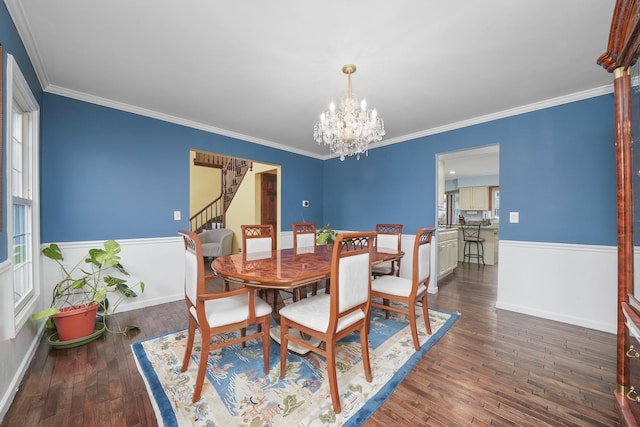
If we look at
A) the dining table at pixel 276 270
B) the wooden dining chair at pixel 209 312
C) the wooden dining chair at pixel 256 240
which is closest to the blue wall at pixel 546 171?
the dining table at pixel 276 270

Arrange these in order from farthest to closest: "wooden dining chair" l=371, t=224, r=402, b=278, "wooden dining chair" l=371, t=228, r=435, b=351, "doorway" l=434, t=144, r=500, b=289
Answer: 1. "doorway" l=434, t=144, r=500, b=289
2. "wooden dining chair" l=371, t=224, r=402, b=278
3. "wooden dining chair" l=371, t=228, r=435, b=351

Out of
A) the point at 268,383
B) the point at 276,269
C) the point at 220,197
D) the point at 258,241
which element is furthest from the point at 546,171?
the point at 220,197

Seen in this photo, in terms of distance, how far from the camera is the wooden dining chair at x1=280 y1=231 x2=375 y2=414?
4.78 feet

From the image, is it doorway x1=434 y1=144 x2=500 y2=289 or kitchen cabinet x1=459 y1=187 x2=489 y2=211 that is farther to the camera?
kitchen cabinet x1=459 y1=187 x2=489 y2=211

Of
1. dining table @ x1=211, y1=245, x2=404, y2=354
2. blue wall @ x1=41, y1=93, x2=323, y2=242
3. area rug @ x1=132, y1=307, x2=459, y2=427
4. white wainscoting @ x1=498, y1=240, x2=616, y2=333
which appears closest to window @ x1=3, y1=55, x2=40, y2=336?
blue wall @ x1=41, y1=93, x2=323, y2=242

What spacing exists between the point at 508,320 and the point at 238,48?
372 centimetres

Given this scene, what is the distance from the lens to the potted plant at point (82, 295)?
7.03ft

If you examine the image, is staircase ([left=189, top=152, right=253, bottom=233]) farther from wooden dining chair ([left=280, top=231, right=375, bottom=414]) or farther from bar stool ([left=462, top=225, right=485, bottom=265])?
bar stool ([left=462, top=225, right=485, bottom=265])

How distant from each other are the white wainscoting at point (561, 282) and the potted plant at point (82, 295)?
4.14m

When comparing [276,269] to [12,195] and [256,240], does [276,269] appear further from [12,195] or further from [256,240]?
[12,195]

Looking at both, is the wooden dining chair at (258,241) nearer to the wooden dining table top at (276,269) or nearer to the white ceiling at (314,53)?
the wooden dining table top at (276,269)

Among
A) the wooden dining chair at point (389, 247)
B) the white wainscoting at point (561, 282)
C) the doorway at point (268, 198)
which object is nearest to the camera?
the white wainscoting at point (561, 282)

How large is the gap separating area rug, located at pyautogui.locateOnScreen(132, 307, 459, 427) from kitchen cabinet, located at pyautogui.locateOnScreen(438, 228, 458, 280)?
6.34ft

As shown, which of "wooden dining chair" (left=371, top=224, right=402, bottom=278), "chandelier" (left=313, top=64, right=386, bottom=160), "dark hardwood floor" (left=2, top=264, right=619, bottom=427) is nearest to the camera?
"dark hardwood floor" (left=2, top=264, right=619, bottom=427)
